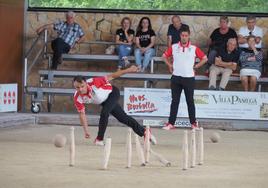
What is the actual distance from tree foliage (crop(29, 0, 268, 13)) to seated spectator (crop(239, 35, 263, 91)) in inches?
95.7

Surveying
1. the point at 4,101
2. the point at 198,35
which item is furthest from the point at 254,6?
the point at 4,101

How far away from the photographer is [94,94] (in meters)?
13.8

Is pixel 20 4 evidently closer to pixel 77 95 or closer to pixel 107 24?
pixel 107 24

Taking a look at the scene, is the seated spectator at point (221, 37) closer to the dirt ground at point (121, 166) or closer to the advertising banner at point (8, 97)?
the dirt ground at point (121, 166)

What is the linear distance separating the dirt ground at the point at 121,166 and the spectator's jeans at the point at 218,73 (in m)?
3.53

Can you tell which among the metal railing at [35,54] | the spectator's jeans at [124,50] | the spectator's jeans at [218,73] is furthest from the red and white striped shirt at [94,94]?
the metal railing at [35,54]

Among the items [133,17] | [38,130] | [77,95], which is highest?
[133,17]

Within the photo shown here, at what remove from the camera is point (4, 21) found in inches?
891

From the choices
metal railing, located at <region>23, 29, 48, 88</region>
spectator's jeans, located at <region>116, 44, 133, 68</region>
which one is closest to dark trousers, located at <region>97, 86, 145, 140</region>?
spectator's jeans, located at <region>116, 44, 133, 68</region>

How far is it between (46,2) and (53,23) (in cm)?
103

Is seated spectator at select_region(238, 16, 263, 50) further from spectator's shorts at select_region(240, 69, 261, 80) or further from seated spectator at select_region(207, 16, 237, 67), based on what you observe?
spectator's shorts at select_region(240, 69, 261, 80)

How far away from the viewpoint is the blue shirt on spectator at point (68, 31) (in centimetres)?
2284

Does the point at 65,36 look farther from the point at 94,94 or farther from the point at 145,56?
the point at 94,94

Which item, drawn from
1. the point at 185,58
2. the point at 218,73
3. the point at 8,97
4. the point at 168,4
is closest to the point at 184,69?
the point at 185,58
